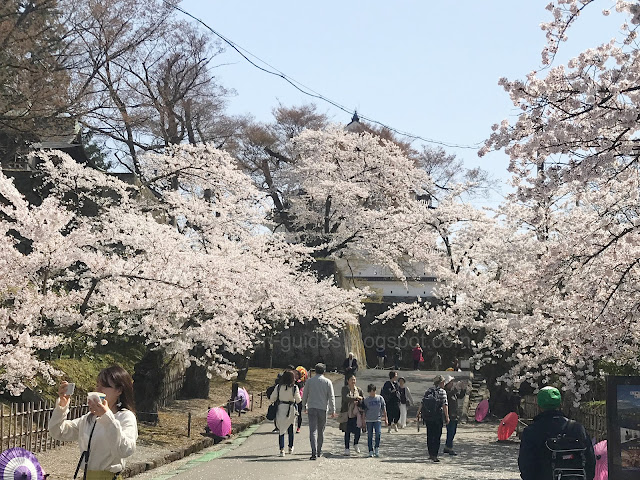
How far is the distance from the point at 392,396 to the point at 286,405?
492 centimetres

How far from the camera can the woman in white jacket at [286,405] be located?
519 inches

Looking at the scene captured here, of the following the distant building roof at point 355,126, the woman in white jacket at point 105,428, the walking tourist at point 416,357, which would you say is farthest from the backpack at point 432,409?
the distant building roof at point 355,126

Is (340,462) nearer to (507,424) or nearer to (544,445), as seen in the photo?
(507,424)

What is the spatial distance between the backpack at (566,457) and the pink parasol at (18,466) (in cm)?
383

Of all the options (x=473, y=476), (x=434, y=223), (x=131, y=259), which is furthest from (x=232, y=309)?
(x=434, y=223)

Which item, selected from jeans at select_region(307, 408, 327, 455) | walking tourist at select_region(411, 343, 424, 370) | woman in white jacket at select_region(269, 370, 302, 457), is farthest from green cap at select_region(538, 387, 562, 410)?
walking tourist at select_region(411, 343, 424, 370)

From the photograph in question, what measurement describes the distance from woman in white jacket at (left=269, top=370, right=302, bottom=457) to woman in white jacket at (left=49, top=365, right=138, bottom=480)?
8529 millimetres

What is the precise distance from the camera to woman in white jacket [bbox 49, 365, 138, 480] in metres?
4.62

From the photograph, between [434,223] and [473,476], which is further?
[434,223]

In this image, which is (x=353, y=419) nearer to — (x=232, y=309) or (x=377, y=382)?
(x=232, y=309)

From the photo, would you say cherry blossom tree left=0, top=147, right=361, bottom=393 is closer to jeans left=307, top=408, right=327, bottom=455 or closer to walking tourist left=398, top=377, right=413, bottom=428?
jeans left=307, top=408, right=327, bottom=455

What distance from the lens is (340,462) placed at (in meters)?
12.7

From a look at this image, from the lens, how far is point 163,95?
32062 mm

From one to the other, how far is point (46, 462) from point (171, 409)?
30.1ft
